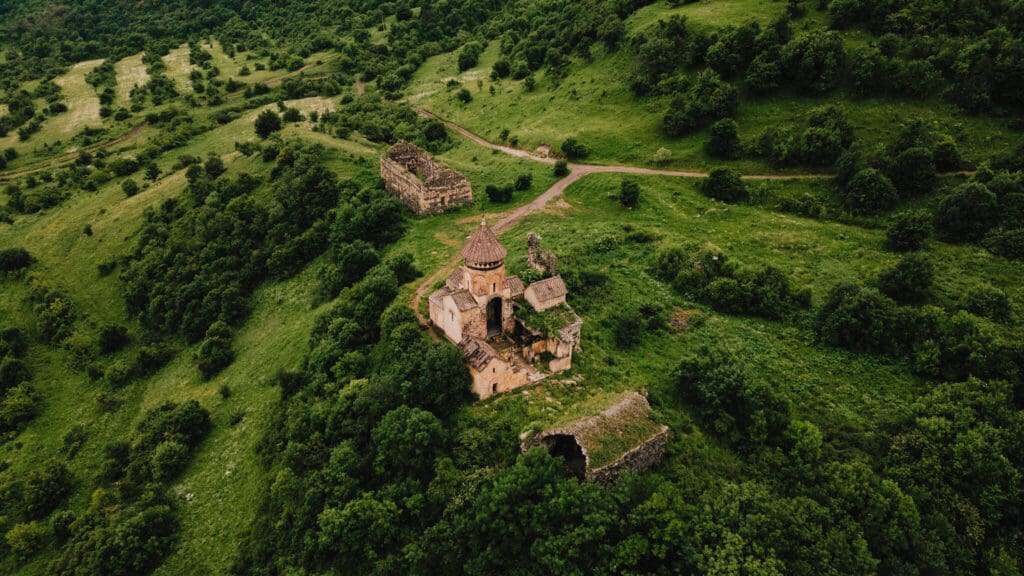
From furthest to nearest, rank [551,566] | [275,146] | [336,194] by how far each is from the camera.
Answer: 1. [275,146]
2. [336,194]
3. [551,566]

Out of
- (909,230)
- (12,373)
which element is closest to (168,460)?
(12,373)

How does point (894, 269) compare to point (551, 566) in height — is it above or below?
above

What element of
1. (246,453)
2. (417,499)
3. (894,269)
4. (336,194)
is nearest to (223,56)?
(336,194)

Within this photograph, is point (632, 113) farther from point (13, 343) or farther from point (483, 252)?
point (13, 343)

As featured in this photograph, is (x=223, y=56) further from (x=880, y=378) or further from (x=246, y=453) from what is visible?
(x=880, y=378)

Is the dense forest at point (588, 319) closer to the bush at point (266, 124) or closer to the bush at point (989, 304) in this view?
the bush at point (989, 304)

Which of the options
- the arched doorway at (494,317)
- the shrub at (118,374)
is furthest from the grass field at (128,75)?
the arched doorway at (494,317)
